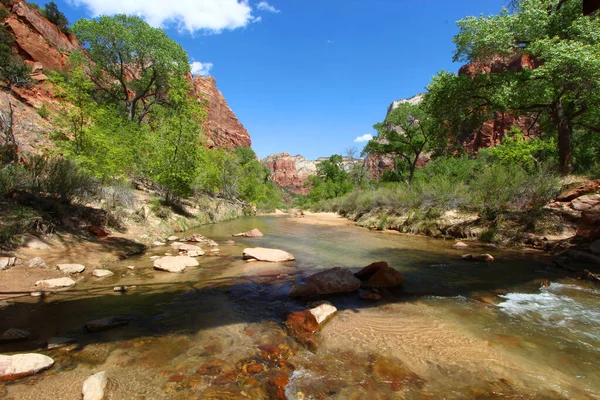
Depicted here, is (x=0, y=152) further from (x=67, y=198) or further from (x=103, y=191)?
(x=103, y=191)

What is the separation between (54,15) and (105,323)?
46.9 metres

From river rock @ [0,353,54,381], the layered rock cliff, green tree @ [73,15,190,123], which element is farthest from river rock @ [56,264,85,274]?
green tree @ [73,15,190,123]

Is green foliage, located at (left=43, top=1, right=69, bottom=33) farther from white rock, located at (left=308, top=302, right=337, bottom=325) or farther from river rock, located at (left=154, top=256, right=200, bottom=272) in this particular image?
white rock, located at (left=308, top=302, right=337, bottom=325)

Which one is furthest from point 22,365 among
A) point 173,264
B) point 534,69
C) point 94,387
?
point 534,69

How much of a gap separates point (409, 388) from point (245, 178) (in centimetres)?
3036

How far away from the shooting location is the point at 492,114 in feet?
41.6

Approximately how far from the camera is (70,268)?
5.88 meters

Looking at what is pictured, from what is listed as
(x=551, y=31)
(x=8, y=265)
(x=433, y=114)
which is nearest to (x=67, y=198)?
(x=8, y=265)

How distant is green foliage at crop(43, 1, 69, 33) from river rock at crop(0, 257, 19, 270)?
1690 inches

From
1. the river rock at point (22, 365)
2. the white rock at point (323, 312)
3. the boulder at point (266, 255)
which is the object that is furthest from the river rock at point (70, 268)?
the white rock at point (323, 312)

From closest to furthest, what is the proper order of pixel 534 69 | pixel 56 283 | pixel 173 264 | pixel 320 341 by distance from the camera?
pixel 320 341 → pixel 56 283 → pixel 173 264 → pixel 534 69

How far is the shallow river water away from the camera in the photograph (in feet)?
8.85

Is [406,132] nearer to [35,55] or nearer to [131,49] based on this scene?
[131,49]

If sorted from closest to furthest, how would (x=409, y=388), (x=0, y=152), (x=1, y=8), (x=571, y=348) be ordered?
(x=409, y=388) → (x=571, y=348) → (x=0, y=152) → (x=1, y=8)
